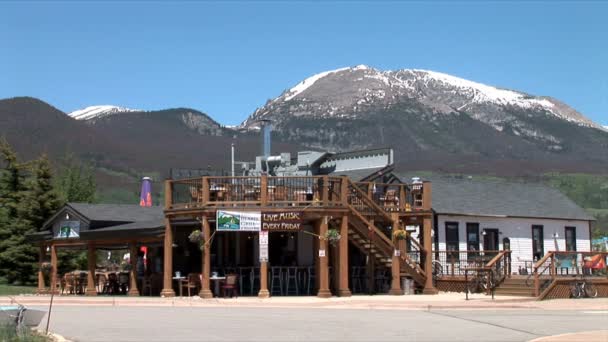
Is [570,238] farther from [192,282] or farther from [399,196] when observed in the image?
[192,282]

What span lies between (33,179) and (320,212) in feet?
68.8

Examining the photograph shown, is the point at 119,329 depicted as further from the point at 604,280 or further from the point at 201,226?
the point at 604,280

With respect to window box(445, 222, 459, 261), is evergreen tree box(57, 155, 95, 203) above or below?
above

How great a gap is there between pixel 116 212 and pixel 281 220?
10.1 metres

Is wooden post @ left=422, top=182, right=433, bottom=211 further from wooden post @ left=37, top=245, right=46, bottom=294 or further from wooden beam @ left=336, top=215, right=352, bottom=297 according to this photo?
wooden post @ left=37, top=245, right=46, bottom=294

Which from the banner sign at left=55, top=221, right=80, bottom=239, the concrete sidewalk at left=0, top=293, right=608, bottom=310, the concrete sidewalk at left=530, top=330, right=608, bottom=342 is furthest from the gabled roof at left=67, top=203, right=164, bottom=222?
the concrete sidewalk at left=530, top=330, right=608, bottom=342

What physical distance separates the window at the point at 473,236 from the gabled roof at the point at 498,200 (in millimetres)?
615

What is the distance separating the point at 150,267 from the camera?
3484 cm

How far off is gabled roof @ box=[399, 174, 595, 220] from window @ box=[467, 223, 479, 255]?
24.2 inches

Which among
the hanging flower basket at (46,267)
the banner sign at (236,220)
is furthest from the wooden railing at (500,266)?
the hanging flower basket at (46,267)

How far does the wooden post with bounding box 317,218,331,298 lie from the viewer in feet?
96.2

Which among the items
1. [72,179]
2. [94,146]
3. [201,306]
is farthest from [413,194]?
[94,146]

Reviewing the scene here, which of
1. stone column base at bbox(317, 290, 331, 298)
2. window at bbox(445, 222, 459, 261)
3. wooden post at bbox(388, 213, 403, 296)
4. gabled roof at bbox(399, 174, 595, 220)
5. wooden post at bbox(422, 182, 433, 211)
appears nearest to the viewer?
stone column base at bbox(317, 290, 331, 298)

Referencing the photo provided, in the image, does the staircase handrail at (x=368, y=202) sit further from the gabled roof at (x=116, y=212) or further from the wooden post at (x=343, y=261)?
the gabled roof at (x=116, y=212)
